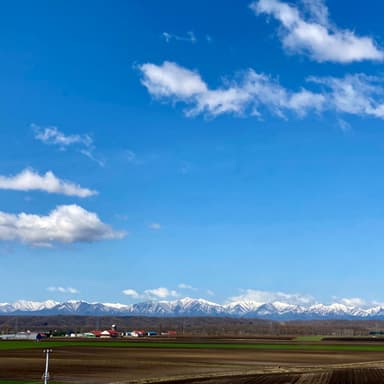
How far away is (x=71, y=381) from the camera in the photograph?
6350 cm

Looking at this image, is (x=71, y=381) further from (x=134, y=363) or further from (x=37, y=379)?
(x=134, y=363)

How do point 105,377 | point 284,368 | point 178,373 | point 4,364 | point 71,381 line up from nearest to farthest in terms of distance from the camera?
1. point 71,381
2. point 105,377
3. point 178,373
4. point 284,368
5. point 4,364

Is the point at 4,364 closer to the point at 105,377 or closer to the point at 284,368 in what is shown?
the point at 105,377

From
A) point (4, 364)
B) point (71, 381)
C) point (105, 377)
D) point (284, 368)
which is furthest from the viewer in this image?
point (4, 364)

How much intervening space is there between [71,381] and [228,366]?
27.2 metres

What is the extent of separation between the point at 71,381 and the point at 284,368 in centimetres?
3013

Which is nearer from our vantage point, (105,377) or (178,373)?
(105,377)

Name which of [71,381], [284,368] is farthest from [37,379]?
[284,368]

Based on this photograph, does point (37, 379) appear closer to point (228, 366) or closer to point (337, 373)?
point (228, 366)

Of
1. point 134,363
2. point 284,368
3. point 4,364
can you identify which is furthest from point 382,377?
point 4,364

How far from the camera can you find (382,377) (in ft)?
224

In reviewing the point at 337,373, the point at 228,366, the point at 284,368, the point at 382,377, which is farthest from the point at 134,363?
the point at 382,377

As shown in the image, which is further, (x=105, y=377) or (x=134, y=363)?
(x=134, y=363)

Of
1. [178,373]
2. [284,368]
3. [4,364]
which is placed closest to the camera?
[178,373]
